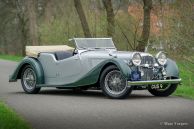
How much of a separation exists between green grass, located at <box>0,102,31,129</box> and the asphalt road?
0.59 ft

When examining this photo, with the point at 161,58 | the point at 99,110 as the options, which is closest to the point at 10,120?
the point at 99,110

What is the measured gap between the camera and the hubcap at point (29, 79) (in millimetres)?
14740

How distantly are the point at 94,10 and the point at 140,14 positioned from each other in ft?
10.1

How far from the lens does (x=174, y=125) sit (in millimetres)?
8805

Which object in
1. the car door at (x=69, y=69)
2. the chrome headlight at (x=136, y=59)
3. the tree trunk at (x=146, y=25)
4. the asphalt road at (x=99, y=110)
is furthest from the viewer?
the tree trunk at (x=146, y=25)

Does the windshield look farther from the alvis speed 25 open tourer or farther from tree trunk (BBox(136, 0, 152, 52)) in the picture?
tree trunk (BBox(136, 0, 152, 52))

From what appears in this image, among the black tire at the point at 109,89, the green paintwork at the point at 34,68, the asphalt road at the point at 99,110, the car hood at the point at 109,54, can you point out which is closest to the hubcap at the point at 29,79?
the green paintwork at the point at 34,68

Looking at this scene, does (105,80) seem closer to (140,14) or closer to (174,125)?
(174,125)

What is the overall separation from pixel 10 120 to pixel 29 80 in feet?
18.0

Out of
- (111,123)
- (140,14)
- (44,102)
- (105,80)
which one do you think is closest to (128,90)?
(105,80)

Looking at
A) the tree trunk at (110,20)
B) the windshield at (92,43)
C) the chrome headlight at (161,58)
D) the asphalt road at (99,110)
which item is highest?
the tree trunk at (110,20)

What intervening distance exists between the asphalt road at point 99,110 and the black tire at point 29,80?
0.24 m

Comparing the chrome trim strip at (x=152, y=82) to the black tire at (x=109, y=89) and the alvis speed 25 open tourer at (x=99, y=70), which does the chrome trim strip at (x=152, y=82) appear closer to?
the alvis speed 25 open tourer at (x=99, y=70)

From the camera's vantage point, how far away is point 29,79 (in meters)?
14.9
